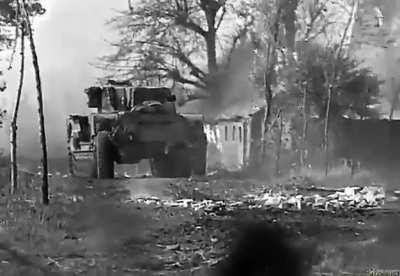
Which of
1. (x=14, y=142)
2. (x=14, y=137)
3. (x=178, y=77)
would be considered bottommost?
(x=14, y=142)

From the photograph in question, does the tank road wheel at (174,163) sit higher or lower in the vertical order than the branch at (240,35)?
lower

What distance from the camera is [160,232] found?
13.7m

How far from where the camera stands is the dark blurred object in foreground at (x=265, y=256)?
9664 millimetres

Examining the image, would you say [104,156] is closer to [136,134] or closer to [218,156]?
[136,134]

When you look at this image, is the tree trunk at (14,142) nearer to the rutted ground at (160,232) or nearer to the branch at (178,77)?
the rutted ground at (160,232)

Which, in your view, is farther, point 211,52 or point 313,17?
point 211,52

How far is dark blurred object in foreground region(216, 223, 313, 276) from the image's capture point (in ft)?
31.7

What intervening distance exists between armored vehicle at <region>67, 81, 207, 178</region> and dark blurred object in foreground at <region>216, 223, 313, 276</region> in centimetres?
1041

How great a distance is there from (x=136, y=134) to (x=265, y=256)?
1327 centimetres

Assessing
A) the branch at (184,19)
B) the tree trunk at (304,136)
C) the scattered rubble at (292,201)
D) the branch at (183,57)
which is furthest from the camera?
the branch at (184,19)

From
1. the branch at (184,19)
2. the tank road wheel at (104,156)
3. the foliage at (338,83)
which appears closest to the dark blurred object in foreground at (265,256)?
the tank road wheel at (104,156)

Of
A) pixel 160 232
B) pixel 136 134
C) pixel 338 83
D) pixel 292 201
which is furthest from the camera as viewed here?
pixel 338 83

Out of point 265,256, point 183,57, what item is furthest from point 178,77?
point 265,256

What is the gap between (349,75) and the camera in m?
38.5
